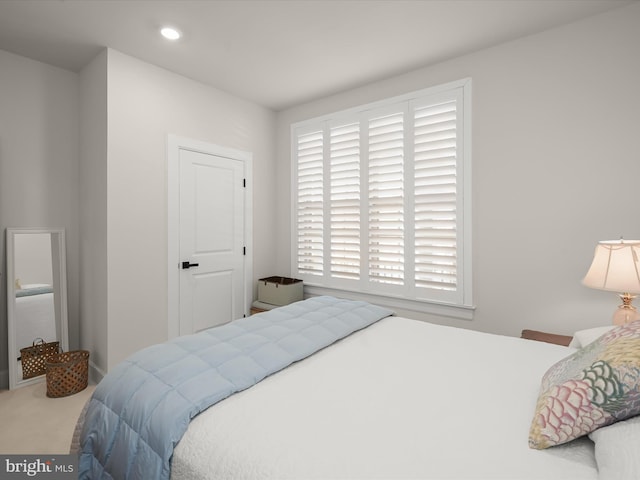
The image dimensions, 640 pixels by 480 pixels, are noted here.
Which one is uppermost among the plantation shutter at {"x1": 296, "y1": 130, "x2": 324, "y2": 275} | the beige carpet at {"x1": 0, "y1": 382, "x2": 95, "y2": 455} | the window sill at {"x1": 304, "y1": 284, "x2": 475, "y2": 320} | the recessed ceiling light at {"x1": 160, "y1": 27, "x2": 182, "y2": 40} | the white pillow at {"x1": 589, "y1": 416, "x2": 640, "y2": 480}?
Result: the recessed ceiling light at {"x1": 160, "y1": 27, "x2": 182, "y2": 40}

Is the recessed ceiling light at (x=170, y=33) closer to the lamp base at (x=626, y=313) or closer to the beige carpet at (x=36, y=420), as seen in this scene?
the beige carpet at (x=36, y=420)

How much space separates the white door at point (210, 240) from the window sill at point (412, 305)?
0.97m

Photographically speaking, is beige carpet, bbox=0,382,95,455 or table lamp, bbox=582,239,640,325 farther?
beige carpet, bbox=0,382,95,455

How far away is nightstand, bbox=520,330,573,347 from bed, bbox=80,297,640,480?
0.84m

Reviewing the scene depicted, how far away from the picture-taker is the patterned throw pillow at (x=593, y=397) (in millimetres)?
807

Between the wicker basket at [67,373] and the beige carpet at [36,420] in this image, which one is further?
the wicker basket at [67,373]

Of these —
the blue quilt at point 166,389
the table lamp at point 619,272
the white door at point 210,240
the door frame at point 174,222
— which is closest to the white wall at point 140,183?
the door frame at point 174,222

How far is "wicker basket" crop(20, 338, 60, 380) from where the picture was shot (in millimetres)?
2725

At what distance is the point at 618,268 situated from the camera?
A: 1.79 m

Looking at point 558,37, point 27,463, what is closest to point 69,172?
point 27,463

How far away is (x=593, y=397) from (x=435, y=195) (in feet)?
7.25

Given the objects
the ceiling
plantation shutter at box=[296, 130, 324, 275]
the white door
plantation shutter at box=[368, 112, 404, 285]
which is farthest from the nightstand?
the white door

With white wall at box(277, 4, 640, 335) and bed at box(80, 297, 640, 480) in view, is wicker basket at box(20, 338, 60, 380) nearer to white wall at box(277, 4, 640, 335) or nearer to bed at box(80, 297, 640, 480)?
bed at box(80, 297, 640, 480)

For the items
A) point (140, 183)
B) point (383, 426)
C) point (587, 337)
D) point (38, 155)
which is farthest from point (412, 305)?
point (38, 155)
